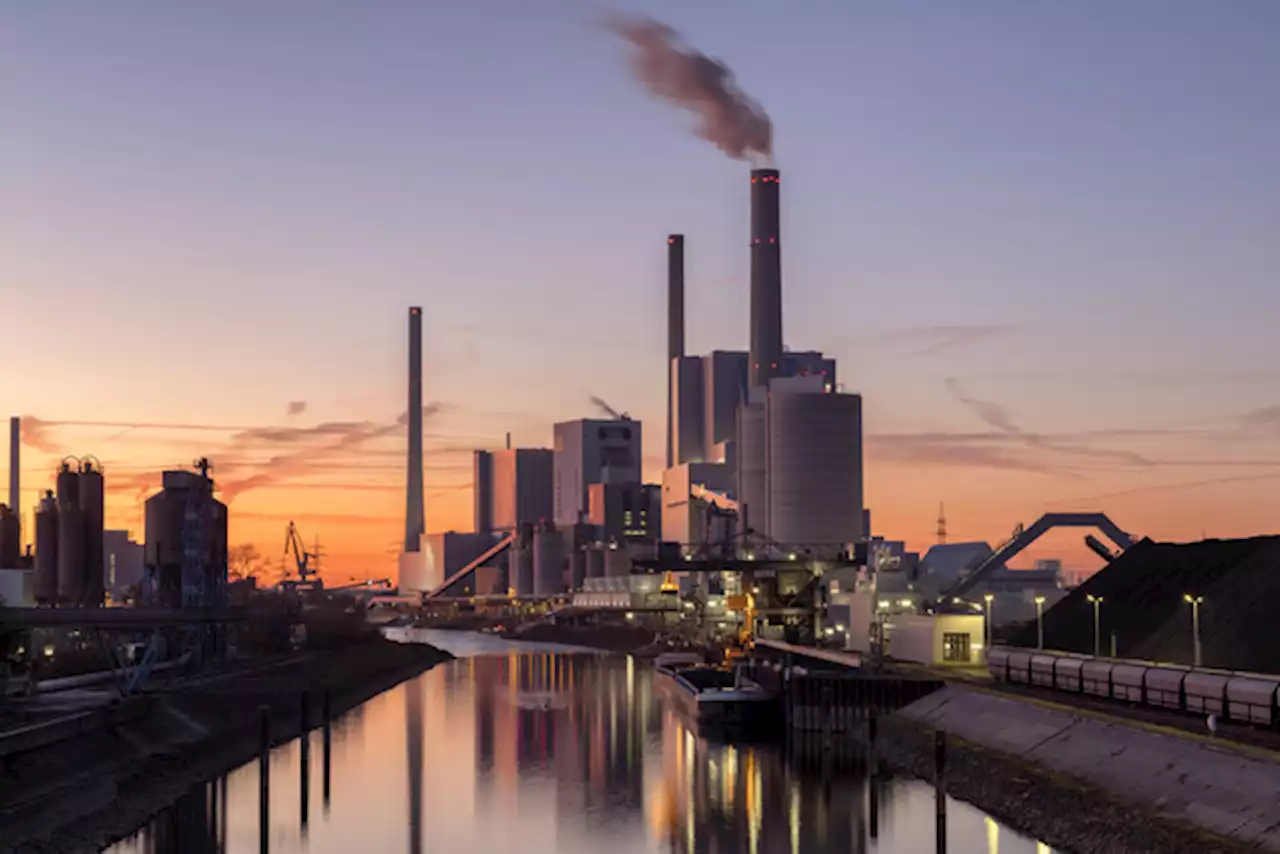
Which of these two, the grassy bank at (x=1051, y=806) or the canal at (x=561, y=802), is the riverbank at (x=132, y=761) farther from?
the grassy bank at (x=1051, y=806)

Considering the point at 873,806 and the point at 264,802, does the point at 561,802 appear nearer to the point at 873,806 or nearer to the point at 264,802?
the point at 264,802

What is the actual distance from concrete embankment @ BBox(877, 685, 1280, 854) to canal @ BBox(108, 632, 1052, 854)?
1.90 m

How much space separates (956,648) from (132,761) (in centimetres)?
6507

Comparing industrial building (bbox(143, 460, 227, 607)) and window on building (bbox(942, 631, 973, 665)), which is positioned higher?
industrial building (bbox(143, 460, 227, 607))

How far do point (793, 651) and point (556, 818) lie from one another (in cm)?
8863

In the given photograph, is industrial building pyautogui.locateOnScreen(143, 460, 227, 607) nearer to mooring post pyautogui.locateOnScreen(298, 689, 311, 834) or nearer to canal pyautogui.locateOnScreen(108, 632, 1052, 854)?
canal pyautogui.locateOnScreen(108, 632, 1052, 854)

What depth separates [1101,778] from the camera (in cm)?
6394

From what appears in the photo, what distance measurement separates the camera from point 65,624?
3981 inches

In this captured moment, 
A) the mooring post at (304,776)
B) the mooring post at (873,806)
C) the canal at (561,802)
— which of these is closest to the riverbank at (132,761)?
the canal at (561,802)

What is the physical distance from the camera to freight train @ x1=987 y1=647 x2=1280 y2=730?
67625mm

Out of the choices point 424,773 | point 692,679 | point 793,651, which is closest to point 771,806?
point 424,773

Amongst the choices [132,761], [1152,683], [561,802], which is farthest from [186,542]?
[1152,683]

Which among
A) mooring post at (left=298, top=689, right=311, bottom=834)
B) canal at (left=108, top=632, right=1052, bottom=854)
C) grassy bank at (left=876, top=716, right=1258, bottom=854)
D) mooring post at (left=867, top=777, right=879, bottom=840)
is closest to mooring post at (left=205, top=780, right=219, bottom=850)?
canal at (left=108, top=632, right=1052, bottom=854)

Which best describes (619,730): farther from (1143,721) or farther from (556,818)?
(1143,721)
